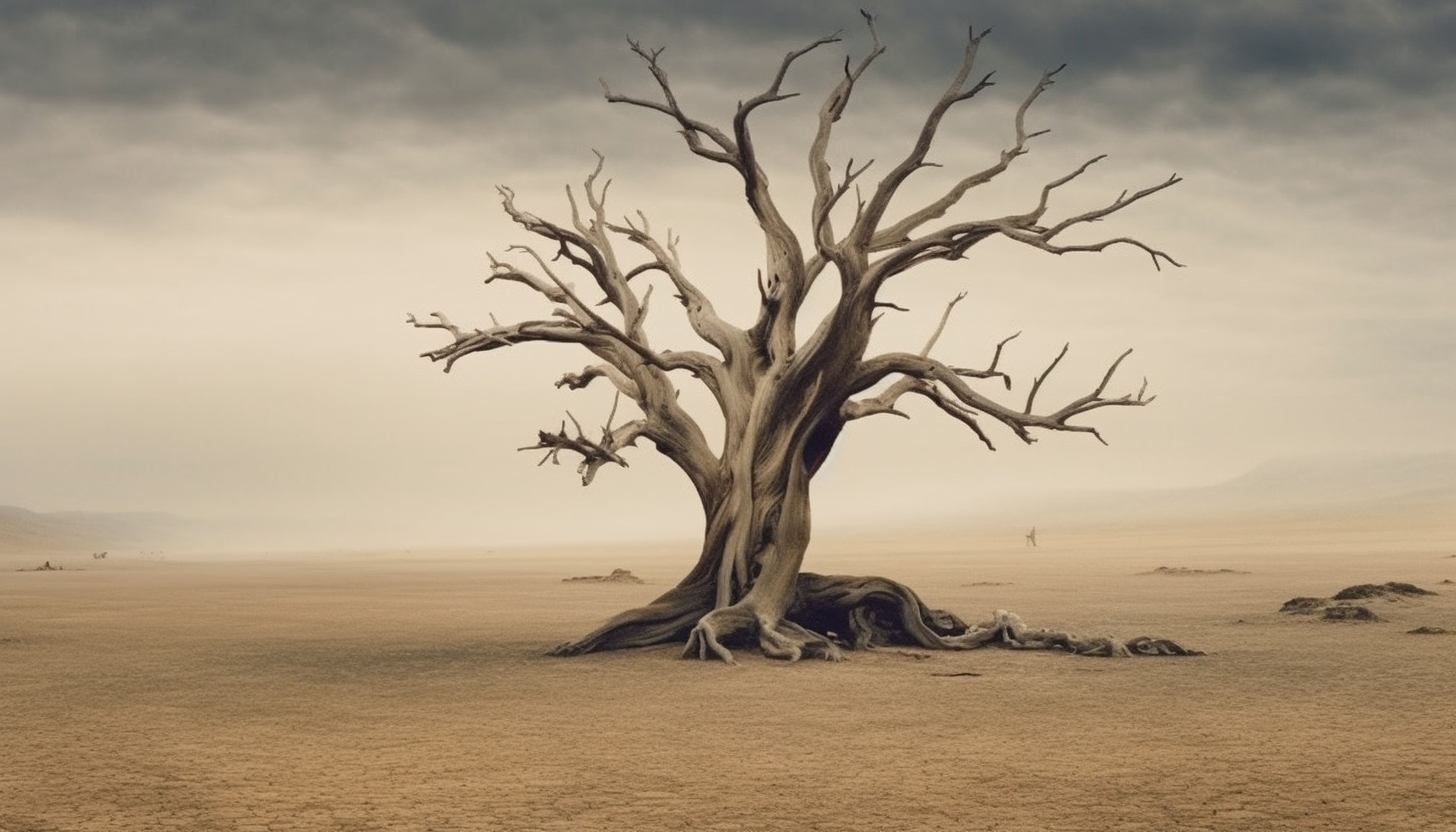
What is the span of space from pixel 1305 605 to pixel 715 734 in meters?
18.6

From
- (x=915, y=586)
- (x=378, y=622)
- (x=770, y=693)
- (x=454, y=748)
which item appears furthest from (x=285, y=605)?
(x=454, y=748)

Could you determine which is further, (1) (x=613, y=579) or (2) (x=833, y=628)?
(1) (x=613, y=579)

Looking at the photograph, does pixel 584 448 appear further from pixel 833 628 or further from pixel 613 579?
pixel 613 579

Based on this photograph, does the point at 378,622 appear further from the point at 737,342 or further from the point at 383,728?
the point at 383,728

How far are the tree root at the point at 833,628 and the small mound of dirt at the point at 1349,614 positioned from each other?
23.1 feet

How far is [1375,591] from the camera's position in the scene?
98.9ft

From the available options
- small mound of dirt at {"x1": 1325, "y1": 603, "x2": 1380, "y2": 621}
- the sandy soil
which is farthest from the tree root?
small mound of dirt at {"x1": 1325, "y1": 603, "x2": 1380, "y2": 621}

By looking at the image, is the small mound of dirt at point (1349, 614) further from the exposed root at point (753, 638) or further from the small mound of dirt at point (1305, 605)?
the exposed root at point (753, 638)

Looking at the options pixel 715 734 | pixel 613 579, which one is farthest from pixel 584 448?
pixel 613 579

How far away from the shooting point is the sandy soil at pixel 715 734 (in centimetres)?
888

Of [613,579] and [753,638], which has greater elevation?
[613,579]

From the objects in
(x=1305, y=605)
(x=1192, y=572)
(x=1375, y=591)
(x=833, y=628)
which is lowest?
(x=833, y=628)

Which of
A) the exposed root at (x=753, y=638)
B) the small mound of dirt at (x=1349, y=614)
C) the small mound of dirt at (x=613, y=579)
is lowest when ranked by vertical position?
the exposed root at (x=753, y=638)

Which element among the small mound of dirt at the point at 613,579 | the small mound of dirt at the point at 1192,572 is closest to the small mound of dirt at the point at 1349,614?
the small mound of dirt at the point at 1192,572
